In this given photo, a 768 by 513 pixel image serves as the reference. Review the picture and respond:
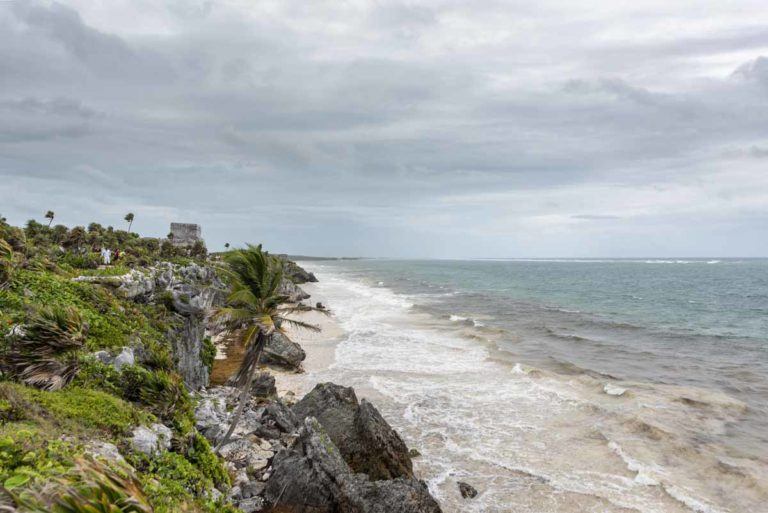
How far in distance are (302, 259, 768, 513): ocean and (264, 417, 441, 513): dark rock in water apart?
12.3 ft

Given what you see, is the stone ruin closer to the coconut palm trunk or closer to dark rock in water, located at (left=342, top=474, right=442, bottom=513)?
Answer: the coconut palm trunk

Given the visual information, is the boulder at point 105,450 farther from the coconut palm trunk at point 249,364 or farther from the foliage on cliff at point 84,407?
the coconut palm trunk at point 249,364

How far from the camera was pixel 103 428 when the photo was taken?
1041 cm

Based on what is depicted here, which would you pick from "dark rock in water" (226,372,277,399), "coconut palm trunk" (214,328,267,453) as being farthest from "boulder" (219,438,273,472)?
"dark rock in water" (226,372,277,399)

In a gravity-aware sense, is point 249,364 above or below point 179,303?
below

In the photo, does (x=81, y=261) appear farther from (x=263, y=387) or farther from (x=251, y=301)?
(x=251, y=301)

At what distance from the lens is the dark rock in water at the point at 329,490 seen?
12297 mm

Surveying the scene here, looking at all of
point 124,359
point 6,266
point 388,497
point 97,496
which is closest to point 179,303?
point 6,266

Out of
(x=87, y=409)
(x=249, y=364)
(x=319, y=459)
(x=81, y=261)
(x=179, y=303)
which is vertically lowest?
(x=319, y=459)

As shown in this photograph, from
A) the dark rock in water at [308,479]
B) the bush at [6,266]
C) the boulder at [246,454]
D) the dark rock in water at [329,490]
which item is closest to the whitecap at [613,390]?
the dark rock in water at [329,490]

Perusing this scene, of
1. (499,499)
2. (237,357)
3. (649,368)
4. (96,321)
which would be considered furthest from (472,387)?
(96,321)

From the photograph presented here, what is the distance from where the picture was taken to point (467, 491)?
15.9m

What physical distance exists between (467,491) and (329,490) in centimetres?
609

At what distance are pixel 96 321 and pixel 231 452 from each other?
23.6 feet
